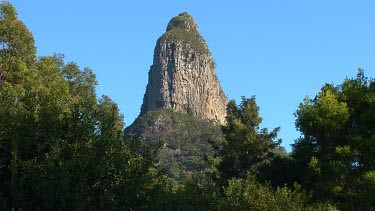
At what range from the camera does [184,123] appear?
19362 cm

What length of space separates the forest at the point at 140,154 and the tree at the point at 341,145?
6cm

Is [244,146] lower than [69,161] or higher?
higher

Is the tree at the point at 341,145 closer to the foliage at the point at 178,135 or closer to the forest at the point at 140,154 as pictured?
the forest at the point at 140,154

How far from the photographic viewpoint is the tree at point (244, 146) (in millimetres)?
34688

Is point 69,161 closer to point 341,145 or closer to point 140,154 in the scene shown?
point 140,154

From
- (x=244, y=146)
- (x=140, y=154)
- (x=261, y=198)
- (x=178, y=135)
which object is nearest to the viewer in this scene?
(x=140, y=154)

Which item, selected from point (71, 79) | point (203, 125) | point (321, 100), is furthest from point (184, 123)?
point (321, 100)

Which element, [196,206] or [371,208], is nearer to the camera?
[196,206]

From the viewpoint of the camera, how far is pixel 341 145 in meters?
27.5

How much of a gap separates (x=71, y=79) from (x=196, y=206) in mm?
30519

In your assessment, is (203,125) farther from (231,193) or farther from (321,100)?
(231,193)

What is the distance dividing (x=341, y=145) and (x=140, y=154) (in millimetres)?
17823

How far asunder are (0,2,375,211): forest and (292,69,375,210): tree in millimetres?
60

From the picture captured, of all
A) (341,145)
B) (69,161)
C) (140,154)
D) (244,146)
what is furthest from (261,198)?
(244,146)
